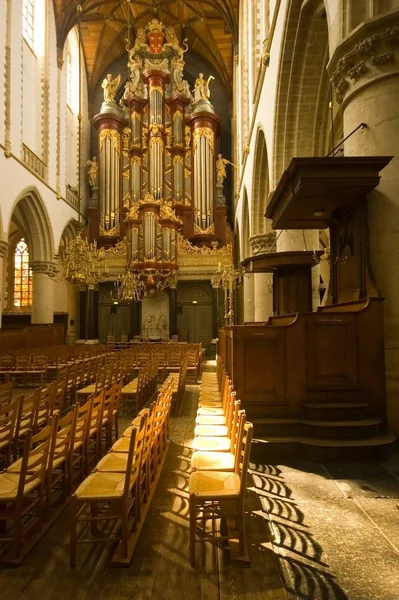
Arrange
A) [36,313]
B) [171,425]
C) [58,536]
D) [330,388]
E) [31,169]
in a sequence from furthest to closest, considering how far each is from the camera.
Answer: [36,313], [31,169], [171,425], [330,388], [58,536]

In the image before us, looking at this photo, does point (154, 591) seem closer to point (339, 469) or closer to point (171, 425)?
point (339, 469)

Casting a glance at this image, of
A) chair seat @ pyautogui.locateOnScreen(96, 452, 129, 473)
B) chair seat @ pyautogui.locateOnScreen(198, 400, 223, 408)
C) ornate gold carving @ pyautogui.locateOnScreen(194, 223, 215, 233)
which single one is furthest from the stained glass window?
chair seat @ pyautogui.locateOnScreen(96, 452, 129, 473)

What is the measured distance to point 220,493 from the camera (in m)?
2.68

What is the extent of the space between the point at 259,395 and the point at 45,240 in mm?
15939

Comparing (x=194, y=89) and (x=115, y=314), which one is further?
(x=194, y=89)

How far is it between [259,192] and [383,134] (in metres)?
9.34

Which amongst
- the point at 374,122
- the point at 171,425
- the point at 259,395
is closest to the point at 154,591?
the point at 259,395

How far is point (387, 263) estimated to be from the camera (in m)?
5.00

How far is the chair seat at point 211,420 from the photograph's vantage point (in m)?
4.55

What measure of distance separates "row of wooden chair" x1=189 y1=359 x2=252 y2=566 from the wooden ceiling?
23.4 m

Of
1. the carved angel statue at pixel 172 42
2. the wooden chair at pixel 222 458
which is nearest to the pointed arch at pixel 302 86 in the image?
the wooden chair at pixel 222 458

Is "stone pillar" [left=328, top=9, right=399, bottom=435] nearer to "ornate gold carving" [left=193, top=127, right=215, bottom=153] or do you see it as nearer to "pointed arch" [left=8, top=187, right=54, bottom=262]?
"pointed arch" [left=8, top=187, right=54, bottom=262]

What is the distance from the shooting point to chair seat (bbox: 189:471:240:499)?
2685mm

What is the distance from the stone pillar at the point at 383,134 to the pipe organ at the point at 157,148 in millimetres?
16558
